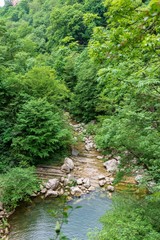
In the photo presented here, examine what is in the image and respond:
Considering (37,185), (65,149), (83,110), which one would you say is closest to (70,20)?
(83,110)

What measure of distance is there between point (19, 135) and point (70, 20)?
731 inches

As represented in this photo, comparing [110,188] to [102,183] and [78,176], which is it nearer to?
[102,183]

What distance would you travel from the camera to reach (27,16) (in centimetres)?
3862

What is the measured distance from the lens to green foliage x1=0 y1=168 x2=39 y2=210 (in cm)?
781

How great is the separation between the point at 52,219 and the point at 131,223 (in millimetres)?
3426

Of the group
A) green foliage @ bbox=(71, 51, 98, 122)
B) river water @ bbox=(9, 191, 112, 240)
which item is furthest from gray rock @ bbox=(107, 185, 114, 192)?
green foliage @ bbox=(71, 51, 98, 122)

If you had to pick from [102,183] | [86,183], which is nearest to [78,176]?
[86,183]

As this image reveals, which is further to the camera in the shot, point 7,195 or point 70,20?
point 70,20

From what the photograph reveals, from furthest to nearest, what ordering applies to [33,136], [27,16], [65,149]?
[27,16] → [65,149] → [33,136]

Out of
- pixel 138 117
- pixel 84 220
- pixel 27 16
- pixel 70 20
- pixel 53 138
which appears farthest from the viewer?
pixel 27 16

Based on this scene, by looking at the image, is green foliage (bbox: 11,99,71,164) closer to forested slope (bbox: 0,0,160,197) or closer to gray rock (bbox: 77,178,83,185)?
forested slope (bbox: 0,0,160,197)

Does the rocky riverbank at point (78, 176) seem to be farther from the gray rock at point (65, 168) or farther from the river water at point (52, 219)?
the river water at point (52, 219)

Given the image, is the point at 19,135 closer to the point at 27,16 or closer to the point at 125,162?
the point at 125,162

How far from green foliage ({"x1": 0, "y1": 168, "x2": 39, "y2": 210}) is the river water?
15.1 inches
